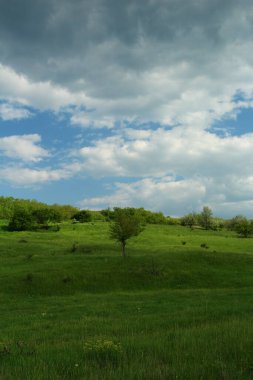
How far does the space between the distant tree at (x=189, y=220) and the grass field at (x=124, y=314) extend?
278ft

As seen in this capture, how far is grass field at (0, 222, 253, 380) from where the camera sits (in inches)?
352

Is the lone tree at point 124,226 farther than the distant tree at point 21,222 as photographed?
No

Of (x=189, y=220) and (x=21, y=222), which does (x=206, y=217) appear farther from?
(x=21, y=222)

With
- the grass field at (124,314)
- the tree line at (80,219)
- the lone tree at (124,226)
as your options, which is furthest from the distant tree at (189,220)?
the lone tree at (124,226)

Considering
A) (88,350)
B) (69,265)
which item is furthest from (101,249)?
(88,350)

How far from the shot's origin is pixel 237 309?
2291 centimetres

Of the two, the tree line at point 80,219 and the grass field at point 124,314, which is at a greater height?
the tree line at point 80,219

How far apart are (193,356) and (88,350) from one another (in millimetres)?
2790

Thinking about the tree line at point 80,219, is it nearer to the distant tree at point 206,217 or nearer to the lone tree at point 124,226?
the distant tree at point 206,217

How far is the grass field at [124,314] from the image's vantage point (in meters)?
8.95

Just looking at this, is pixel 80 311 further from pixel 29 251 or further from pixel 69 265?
pixel 29 251

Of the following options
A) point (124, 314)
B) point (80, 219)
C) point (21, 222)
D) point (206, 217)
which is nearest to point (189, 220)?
point (206, 217)

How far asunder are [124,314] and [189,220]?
149 meters

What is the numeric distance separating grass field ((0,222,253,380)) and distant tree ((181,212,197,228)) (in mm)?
84711
